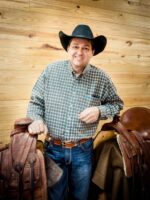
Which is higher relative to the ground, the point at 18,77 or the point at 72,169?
the point at 18,77

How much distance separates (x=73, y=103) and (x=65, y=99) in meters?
0.06

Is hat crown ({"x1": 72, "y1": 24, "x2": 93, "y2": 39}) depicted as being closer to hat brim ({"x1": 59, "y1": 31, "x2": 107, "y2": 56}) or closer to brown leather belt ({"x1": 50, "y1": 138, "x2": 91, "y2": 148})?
hat brim ({"x1": 59, "y1": 31, "x2": 107, "y2": 56})

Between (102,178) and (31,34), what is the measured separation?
1.21 metres

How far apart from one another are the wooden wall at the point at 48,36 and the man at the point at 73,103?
27 cm

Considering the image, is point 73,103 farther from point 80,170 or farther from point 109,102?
point 80,170

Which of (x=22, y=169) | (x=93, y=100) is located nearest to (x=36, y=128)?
(x=22, y=169)

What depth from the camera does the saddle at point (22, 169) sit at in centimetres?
143

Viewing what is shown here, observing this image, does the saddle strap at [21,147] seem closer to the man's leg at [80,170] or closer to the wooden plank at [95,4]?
the man's leg at [80,170]

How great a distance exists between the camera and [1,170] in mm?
1443

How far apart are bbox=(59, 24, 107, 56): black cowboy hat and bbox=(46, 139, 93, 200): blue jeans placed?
68 cm

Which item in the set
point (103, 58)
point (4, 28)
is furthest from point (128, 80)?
point (4, 28)

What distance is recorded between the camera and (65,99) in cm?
166

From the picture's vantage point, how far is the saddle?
143 cm

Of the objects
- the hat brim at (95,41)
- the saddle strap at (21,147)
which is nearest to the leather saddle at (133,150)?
the hat brim at (95,41)
